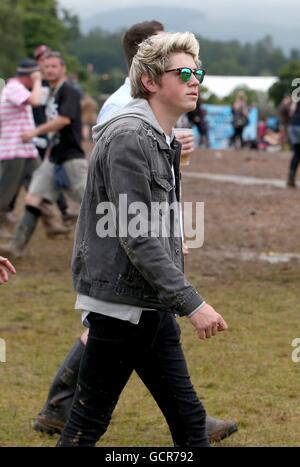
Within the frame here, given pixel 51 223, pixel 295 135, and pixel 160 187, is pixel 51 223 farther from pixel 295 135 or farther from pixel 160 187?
pixel 160 187

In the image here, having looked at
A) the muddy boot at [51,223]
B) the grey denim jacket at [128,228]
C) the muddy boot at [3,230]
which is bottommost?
the muddy boot at [3,230]

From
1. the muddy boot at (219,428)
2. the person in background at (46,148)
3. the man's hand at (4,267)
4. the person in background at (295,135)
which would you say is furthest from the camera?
the person in background at (295,135)

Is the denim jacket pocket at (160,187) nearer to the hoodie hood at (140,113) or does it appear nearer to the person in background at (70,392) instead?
the hoodie hood at (140,113)

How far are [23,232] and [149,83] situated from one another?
6516mm

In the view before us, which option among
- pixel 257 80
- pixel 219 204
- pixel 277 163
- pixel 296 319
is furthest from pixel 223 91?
pixel 296 319

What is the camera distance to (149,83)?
4105mm

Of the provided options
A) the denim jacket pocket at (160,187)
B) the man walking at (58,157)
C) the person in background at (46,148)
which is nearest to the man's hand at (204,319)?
the denim jacket pocket at (160,187)

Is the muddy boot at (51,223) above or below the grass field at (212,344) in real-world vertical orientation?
below

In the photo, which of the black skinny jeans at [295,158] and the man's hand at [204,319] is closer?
the man's hand at [204,319]

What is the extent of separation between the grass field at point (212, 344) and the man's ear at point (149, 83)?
1.96m

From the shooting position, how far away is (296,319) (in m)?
8.02

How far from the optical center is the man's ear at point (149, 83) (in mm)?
4102

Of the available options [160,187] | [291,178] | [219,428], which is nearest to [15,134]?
[219,428]

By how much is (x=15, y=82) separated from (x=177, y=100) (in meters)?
7.74
